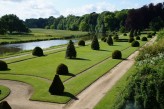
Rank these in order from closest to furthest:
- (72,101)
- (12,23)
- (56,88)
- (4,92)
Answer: (72,101) < (56,88) < (4,92) < (12,23)

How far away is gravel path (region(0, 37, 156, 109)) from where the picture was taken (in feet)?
71.2

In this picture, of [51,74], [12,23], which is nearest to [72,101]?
[51,74]

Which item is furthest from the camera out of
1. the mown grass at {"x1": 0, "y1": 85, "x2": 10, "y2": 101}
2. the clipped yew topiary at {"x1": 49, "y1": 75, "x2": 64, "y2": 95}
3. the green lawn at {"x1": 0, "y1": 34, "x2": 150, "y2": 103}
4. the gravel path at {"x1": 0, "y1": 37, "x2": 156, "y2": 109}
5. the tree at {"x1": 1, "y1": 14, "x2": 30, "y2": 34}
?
the tree at {"x1": 1, "y1": 14, "x2": 30, "y2": 34}

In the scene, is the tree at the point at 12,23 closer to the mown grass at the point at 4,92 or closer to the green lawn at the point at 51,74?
the green lawn at the point at 51,74

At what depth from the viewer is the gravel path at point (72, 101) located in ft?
71.2

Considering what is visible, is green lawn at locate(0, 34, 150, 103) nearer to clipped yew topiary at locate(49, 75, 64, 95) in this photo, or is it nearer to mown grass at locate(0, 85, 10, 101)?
clipped yew topiary at locate(49, 75, 64, 95)

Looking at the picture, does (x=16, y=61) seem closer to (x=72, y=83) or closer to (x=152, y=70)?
(x=72, y=83)

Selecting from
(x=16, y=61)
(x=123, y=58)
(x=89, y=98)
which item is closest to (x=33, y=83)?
(x=89, y=98)

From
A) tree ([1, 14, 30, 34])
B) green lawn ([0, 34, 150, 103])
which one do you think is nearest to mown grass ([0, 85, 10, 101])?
green lawn ([0, 34, 150, 103])

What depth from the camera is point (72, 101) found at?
22922 mm

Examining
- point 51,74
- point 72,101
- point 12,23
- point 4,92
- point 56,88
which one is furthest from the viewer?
point 12,23

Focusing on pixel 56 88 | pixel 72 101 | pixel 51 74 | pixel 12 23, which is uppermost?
pixel 12 23

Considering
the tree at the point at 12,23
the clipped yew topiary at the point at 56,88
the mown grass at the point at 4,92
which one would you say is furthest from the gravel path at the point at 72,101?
the tree at the point at 12,23

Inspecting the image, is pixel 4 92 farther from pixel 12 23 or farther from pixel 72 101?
pixel 12 23
